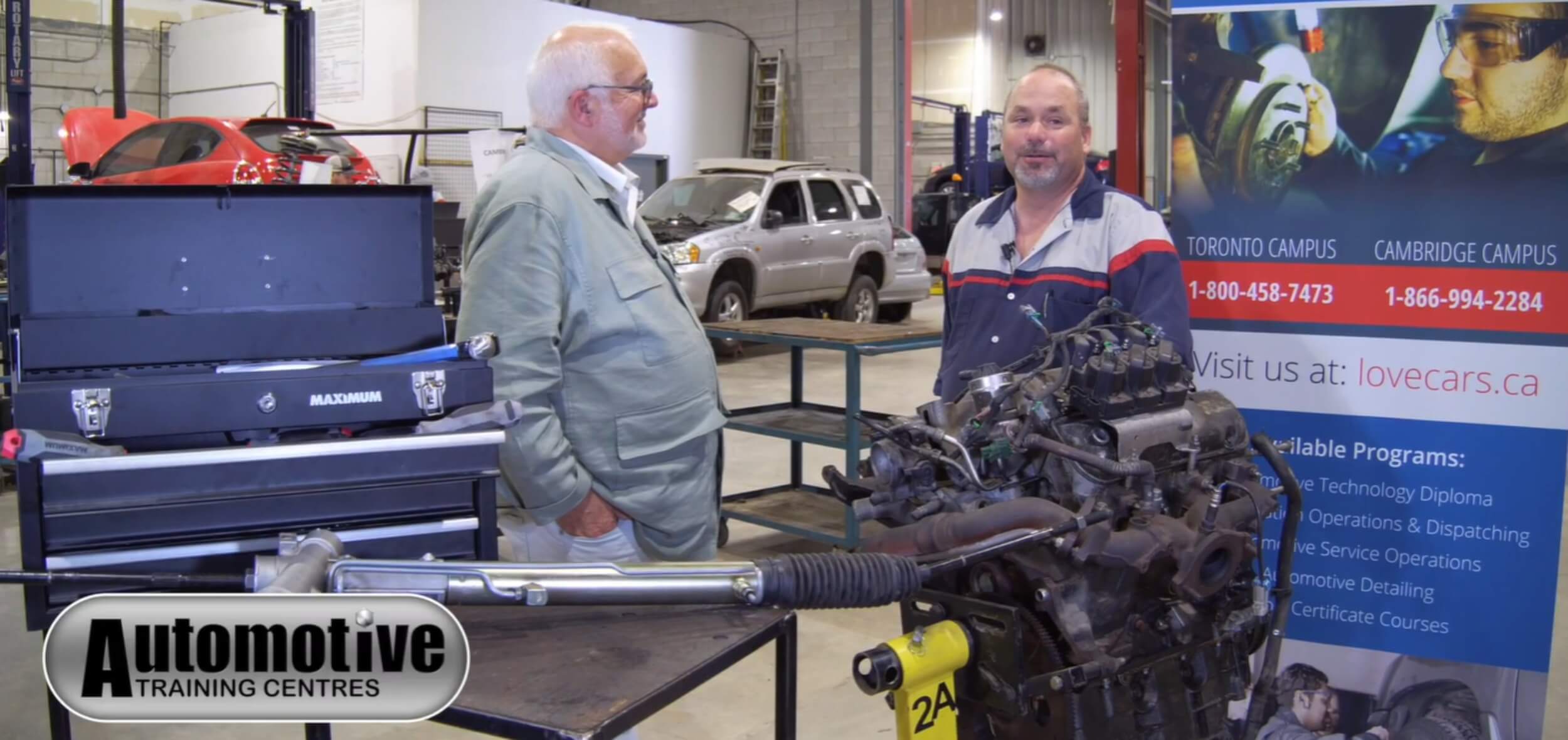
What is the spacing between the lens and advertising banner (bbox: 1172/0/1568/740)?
2.60 m

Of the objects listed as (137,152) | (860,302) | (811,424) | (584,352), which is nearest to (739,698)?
(811,424)

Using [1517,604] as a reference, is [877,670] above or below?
above

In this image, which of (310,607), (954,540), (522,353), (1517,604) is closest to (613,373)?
(522,353)

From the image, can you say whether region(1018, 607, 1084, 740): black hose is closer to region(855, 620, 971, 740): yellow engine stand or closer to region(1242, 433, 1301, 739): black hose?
region(855, 620, 971, 740): yellow engine stand

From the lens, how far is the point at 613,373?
2223 millimetres

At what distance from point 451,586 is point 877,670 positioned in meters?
0.55

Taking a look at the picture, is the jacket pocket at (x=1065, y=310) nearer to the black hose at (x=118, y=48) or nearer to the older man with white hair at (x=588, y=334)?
the older man with white hair at (x=588, y=334)

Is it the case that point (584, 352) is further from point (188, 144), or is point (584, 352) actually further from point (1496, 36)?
point (188, 144)

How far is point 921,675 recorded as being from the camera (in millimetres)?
1661

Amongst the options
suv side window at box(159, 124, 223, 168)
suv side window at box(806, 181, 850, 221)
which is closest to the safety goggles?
suv side window at box(806, 181, 850, 221)

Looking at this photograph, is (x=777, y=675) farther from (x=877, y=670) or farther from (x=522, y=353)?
(x=522, y=353)

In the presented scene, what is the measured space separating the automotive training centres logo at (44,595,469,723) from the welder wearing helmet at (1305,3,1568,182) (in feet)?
7.83

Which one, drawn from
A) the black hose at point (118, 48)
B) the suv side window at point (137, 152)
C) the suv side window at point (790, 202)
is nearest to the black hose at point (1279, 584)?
the suv side window at point (790, 202)

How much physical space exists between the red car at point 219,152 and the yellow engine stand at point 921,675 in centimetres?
753
